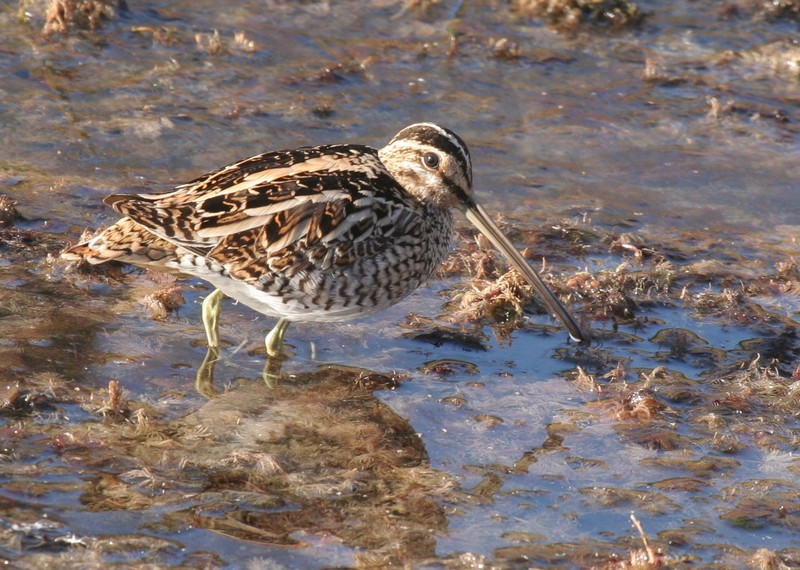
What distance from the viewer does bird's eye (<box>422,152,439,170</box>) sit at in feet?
20.0

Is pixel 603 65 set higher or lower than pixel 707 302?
higher

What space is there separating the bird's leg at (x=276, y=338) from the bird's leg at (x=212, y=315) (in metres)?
0.26

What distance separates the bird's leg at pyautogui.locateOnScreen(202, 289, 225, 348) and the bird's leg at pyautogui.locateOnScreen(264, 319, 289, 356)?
0.84 feet

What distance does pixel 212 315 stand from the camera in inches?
237

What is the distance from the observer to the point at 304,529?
468cm

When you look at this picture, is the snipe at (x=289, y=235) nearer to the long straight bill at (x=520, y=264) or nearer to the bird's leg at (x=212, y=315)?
the bird's leg at (x=212, y=315)

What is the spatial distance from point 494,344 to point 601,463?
1.21 meters

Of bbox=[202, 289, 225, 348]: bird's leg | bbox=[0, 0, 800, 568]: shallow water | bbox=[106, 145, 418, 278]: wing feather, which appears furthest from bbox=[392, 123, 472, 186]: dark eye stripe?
bbox=[202, 289, 225, 348]: bird's leg

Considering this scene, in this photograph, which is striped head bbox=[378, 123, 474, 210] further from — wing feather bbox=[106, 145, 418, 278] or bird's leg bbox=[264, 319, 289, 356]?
bird's leg bbox=[264, 319, 289, 356]

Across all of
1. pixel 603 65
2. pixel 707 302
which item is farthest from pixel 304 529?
pixel 603 65

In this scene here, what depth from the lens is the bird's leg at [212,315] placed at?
6023 mm

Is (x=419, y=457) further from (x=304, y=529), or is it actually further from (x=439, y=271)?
(x=439, y=271)

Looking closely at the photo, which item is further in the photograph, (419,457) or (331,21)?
(331,21)

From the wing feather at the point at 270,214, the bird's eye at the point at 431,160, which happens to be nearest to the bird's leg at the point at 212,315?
the wing feather at the point at 270,214
